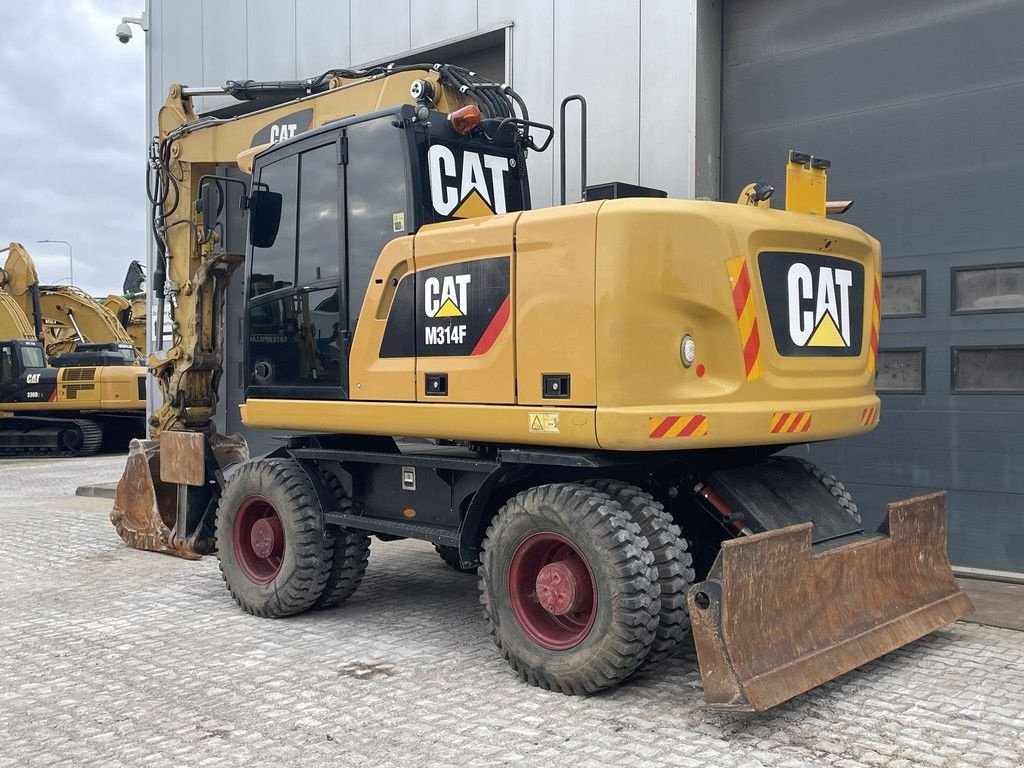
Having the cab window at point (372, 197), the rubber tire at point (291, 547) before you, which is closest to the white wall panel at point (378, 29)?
the cab window at point (372, 197)

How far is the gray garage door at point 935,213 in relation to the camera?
6.82 metres

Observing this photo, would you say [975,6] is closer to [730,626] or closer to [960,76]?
[960,76]

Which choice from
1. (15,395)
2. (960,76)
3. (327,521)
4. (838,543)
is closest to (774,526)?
(838,543)

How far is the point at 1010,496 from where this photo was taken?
678cm

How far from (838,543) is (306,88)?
490 cm

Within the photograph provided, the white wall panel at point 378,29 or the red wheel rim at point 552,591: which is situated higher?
the white wall panel at point 378,29

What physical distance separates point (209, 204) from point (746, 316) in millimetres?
4232

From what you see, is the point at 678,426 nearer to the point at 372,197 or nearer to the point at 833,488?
the point at 833,488

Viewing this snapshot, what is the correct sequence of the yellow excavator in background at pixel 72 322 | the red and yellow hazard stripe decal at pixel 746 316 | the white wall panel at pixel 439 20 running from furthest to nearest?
the yellow excavator in background at pixel 72 322 → the white wall panel at pixel 439 20 → the red and yellow hazard stripe decal at pixel 746 316

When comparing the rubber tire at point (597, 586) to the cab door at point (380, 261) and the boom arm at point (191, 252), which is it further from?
the boom arm at point (191, 252)

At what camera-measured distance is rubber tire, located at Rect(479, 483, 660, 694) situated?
448 centimetres

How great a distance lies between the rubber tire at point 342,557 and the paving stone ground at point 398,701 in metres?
0.13

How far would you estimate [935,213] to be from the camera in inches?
281

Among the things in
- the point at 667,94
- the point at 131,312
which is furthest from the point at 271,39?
the point at 131,312
